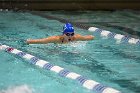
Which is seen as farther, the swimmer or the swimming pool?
the swimmer

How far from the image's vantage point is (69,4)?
725 inches

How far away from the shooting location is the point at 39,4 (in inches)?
719

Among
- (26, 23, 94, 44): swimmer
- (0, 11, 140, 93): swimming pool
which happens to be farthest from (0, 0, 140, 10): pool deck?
(26, 23, 94, 44): swimmer

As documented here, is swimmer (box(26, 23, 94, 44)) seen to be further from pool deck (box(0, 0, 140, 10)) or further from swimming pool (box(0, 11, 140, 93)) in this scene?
pool deck (box(0, 0, 140, 10))

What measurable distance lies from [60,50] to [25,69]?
74.5 inches

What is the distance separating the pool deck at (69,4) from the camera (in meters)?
18.0

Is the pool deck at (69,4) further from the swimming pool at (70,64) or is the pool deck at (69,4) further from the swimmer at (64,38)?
the swimmer at (64,38)

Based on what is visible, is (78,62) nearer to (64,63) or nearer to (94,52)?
(64,63)

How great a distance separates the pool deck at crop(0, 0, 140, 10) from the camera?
18.0m

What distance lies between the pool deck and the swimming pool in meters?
5.86

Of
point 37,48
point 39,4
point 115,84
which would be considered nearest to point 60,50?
point 37,48

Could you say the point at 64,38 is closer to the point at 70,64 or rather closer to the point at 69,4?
the point at 70,64

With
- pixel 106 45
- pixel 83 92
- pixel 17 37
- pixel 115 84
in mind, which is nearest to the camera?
pixel 83 92

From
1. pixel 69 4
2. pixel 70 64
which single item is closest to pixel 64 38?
pixel 70 64
